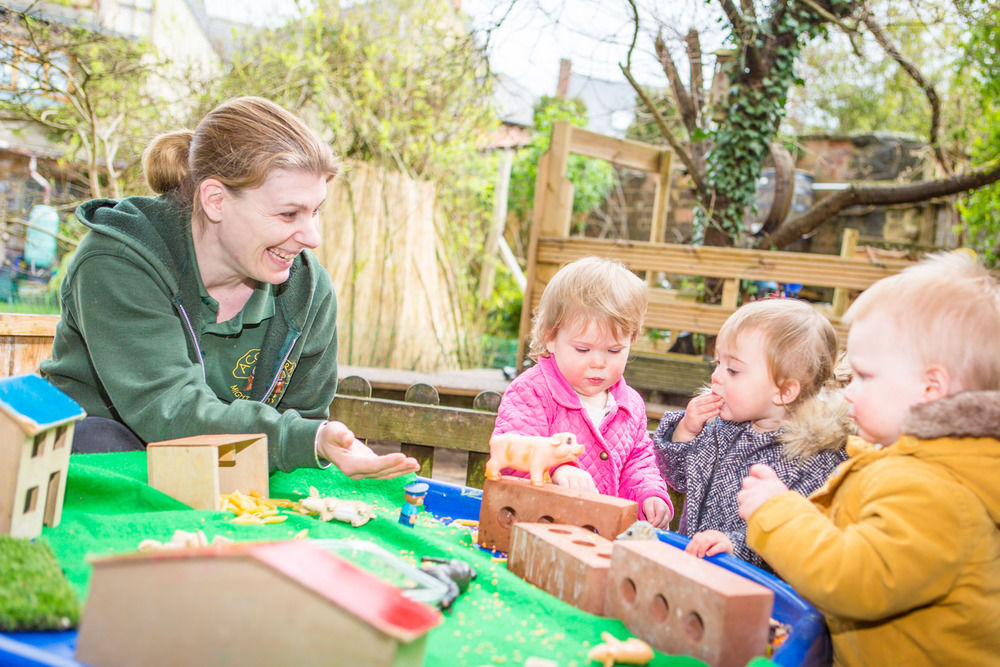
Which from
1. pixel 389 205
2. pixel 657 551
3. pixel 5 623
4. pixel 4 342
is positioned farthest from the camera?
pixel 389 205

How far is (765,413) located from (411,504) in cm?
103

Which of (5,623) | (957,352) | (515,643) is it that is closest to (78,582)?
(5,623)

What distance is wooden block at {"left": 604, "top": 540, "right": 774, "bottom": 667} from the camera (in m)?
1.18

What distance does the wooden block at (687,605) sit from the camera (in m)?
1.18

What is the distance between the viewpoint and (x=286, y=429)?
204cm

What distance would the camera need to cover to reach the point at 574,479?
2.00m

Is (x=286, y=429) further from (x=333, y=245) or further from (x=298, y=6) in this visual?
(x=298, y=6)

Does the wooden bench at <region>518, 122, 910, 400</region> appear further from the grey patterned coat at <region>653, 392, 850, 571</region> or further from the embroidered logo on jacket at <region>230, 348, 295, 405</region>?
the embroidered logo on jacket at <region>230, 348, 295, 405</region>

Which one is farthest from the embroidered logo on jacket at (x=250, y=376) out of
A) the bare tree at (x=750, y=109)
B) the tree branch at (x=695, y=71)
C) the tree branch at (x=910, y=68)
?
the tree branch at (x=910, y=68)

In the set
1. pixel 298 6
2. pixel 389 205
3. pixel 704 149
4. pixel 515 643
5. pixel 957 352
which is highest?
pixel 298 6

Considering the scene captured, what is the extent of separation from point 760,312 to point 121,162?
817 centimetres

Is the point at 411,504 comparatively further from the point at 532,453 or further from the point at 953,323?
the point at 953,323

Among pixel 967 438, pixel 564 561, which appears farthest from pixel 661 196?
pixel 564 561

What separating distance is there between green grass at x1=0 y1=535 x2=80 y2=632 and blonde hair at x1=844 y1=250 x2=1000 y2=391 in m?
1.41
